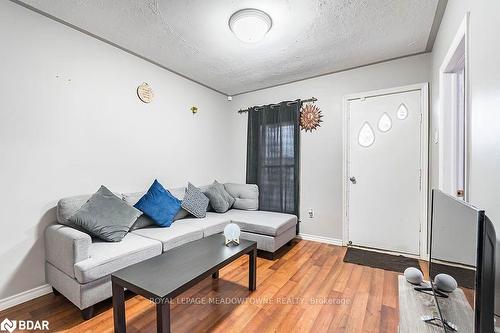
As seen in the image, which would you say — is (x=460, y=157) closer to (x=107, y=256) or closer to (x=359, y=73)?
(x=359, y=73)

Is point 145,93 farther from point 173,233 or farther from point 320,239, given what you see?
point 320,239

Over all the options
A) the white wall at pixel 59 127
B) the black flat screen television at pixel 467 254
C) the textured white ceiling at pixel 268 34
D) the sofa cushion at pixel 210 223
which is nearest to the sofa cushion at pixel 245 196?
the sofa cushion at pixel 210 223

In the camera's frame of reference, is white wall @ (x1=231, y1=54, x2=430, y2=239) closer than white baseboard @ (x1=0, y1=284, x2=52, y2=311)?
No

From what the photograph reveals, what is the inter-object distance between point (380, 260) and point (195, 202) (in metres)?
2.47

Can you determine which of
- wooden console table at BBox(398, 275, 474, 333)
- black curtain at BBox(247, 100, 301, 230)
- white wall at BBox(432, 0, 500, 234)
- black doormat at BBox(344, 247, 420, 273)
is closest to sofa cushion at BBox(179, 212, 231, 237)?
black curtain at BBox(247, 100, 301, 230)

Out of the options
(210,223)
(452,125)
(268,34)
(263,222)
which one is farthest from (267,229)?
(268,34)

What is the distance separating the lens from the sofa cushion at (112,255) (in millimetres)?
1686

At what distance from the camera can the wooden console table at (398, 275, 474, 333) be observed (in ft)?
2.70

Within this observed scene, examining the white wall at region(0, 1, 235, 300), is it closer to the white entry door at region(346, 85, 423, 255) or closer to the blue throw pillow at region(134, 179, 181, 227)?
the blue throw pillow at region(134, 179, 181, 227)

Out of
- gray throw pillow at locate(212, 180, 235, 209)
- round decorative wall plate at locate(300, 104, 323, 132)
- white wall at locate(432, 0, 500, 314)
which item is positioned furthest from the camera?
gray throw pillow at locate(212, 180, 235, 209)

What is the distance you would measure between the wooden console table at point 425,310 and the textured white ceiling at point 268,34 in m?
2.18

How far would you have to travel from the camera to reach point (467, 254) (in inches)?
31.8

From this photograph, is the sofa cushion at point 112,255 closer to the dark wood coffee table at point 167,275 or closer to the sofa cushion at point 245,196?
the dark wood coffee table at point 167,275

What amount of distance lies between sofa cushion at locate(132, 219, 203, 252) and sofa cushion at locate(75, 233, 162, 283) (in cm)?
10
